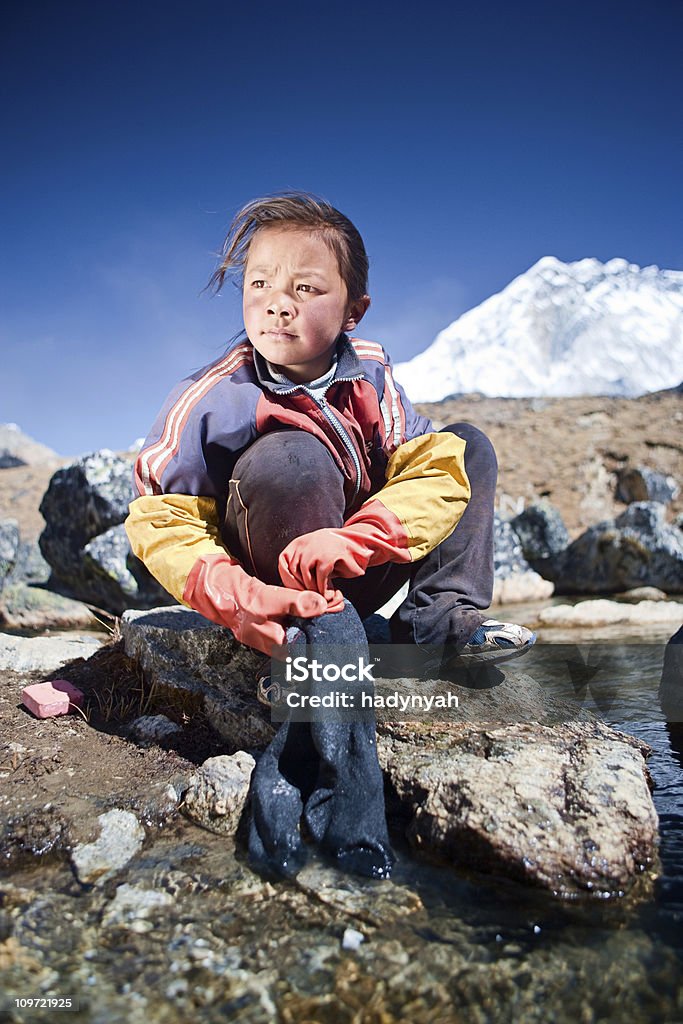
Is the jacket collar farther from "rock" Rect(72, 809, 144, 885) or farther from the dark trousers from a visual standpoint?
"rock" Rect(72, 809, 144, 885)

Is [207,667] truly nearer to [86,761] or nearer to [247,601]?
[86,761]

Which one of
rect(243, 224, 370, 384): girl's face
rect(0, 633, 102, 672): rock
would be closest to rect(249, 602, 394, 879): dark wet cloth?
rect(243, 224, 370, 384): girl's face

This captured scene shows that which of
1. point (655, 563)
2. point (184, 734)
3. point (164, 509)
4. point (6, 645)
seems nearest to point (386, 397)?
point (164, 509)

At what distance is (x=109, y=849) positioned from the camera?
69.9 inches

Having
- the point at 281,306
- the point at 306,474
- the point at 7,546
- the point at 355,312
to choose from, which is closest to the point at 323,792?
the point at 306,474

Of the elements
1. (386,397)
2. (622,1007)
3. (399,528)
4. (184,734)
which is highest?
(386,397)

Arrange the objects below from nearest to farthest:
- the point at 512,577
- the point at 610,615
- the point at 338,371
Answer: the point at 338,371 < the point at 610,615 < the point at 512,577

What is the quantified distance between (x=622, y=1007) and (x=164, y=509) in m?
1.74

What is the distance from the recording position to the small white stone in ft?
4.57

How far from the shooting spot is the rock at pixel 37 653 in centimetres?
337

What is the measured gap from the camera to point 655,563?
27.6 ft

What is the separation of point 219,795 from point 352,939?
0.66 meters

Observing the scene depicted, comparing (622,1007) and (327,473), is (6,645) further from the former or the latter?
(622,1007)
